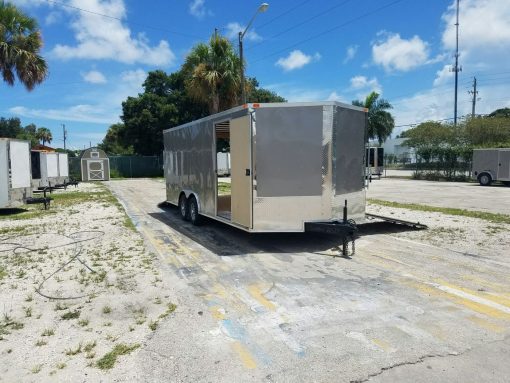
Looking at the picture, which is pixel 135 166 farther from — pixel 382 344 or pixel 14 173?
pixel 382 344

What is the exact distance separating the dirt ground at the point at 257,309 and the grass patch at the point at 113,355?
19mm

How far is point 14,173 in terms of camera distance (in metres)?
12.9

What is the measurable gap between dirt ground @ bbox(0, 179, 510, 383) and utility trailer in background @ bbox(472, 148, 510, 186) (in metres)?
19.6

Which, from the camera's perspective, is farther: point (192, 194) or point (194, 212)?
point (192, 194)

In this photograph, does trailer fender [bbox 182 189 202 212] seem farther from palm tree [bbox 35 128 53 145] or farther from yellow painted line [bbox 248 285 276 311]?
palm tree [bbox 35 128 53 145]

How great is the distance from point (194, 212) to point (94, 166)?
95.4 ft

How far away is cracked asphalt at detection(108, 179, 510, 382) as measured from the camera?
336 centimetres

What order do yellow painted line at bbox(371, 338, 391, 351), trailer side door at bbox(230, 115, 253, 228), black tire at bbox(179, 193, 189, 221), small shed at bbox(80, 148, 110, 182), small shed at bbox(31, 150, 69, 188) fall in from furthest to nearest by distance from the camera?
small shed at bbox(80, 148, 110, 182) < small shed at bbox(31, 150, 69, 188) < black tire at bbox(179, 193, 189, 221) < trailer side door at bbox(230, 115, 253, 228) < yellow painted line at bbox(371, 338, 391, 351)

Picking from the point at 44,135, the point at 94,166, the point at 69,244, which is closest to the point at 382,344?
the point at 69,244

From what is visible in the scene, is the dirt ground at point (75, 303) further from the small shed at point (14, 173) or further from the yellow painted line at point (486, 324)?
the small shed at point (14, 173)

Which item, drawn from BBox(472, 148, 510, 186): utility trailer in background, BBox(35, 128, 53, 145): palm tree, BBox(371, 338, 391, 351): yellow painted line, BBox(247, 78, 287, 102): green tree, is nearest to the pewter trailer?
BBox(371, 338, 391, 351): yellow painted line

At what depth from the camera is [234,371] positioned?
3.34m

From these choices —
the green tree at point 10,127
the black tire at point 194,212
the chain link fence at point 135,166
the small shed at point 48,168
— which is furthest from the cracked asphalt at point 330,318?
the green tree at point 10,127

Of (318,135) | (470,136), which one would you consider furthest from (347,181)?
(470,136)
